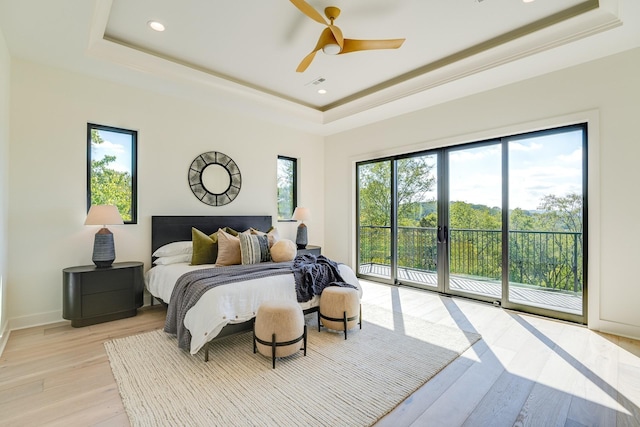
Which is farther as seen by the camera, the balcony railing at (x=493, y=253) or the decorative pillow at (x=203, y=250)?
the decorative pillow at (x=203, y=250)

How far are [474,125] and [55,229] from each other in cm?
534

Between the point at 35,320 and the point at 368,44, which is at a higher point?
the point at 368,44

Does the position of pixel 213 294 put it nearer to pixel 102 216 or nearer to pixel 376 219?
pixel 102 216

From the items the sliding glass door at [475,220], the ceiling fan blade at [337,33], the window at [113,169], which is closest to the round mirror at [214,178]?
the window at [113,169]

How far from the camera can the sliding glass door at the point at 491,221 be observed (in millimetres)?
3545

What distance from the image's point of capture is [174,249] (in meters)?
3.91

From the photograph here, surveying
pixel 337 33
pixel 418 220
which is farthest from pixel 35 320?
pixel 418 220

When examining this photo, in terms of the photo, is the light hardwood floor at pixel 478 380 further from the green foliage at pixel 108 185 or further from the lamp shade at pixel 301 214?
the lamp shade at pixel 301 214

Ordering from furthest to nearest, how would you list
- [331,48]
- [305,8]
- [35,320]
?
[35,320] → [331,48] → [305,8]

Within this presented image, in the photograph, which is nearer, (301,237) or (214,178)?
(214,178)

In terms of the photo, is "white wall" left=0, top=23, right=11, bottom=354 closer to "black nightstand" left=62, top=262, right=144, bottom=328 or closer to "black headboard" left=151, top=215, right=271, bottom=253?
"black nightstand" left=62, top=262, right=144, bottom=328

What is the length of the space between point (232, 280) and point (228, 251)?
3.22 feet

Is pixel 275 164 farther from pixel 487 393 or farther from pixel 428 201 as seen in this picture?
pixel 487 393

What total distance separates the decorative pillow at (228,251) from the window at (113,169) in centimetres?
125
